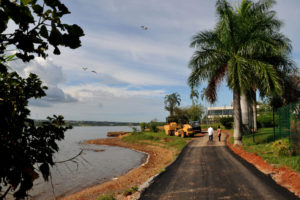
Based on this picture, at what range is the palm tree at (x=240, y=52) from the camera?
52.2 feet

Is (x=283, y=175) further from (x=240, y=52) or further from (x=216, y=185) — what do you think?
(x=240, y=52)

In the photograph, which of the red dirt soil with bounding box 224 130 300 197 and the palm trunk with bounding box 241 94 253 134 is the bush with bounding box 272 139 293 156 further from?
the palm trunk with bounding box 241 94 253 134

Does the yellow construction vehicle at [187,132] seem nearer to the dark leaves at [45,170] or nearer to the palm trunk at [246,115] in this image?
the palm trunk at [246,115]

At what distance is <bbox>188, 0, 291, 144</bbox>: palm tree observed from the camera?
15.9 m

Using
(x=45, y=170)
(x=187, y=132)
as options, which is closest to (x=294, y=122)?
(x=45, y=170)

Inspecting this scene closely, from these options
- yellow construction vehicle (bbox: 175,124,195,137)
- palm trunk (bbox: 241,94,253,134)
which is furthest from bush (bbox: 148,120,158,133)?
palm trunk (bbox: 241,94,253,134)

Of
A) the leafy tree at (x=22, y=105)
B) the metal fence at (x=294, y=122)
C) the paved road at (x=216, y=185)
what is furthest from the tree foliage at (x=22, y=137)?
the metal fence at (x=294, y=122)

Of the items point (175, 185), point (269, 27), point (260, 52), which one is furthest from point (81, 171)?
point (269, 27)

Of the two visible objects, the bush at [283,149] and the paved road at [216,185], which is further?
the bush at [283,149]

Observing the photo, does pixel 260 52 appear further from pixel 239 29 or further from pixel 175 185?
pixel 175 185

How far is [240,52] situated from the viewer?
16.7 meters

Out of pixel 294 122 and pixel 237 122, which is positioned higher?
pixel 294 122

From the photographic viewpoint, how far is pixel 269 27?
1783cm

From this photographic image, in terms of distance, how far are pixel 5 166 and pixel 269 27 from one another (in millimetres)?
20633
